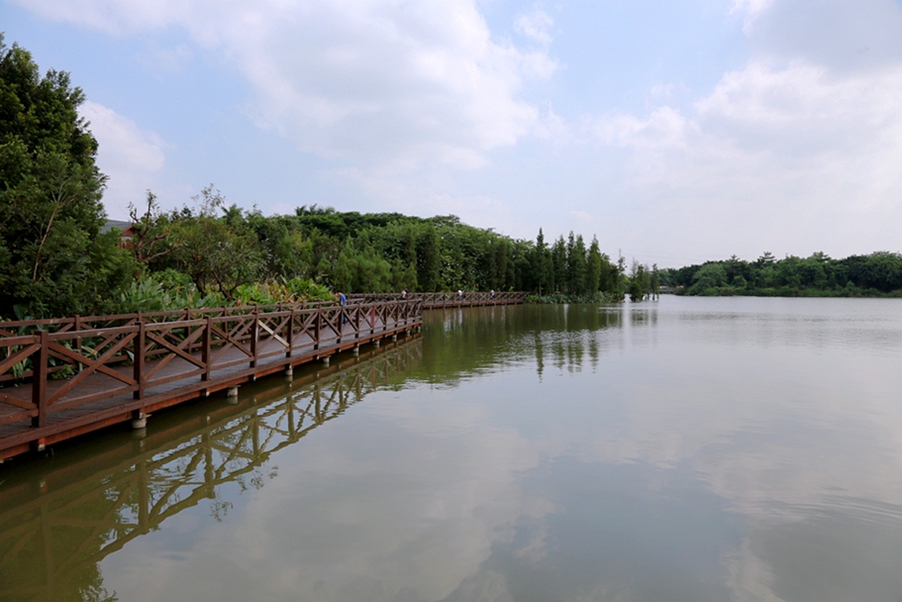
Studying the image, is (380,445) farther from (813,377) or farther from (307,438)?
(813,377)

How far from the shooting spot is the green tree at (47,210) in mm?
7766

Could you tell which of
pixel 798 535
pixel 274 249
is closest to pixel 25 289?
pixel 798 535

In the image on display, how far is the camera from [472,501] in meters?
4.99

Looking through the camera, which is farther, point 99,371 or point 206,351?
point 206,351

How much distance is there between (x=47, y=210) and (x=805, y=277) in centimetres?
10646

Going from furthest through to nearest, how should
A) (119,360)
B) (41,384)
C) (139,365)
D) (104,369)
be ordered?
(119,360), (139,365), (104,369), (41,384)

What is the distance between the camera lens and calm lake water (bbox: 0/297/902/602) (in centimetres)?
368

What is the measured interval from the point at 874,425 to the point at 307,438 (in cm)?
787

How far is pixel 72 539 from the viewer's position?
13.8 ft

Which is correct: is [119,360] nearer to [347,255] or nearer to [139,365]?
[139,365]

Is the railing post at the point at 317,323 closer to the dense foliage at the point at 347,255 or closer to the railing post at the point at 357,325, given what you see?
the railing post at the point at 357,325

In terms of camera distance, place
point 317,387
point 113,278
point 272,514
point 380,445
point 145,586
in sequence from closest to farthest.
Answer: point 145,586
point 272,514
point 380,445
point 113,278
point 317,387

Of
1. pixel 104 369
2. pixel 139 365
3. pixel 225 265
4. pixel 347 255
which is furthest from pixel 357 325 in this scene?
pixel 347 255

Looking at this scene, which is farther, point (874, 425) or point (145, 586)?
point (874, 425)
